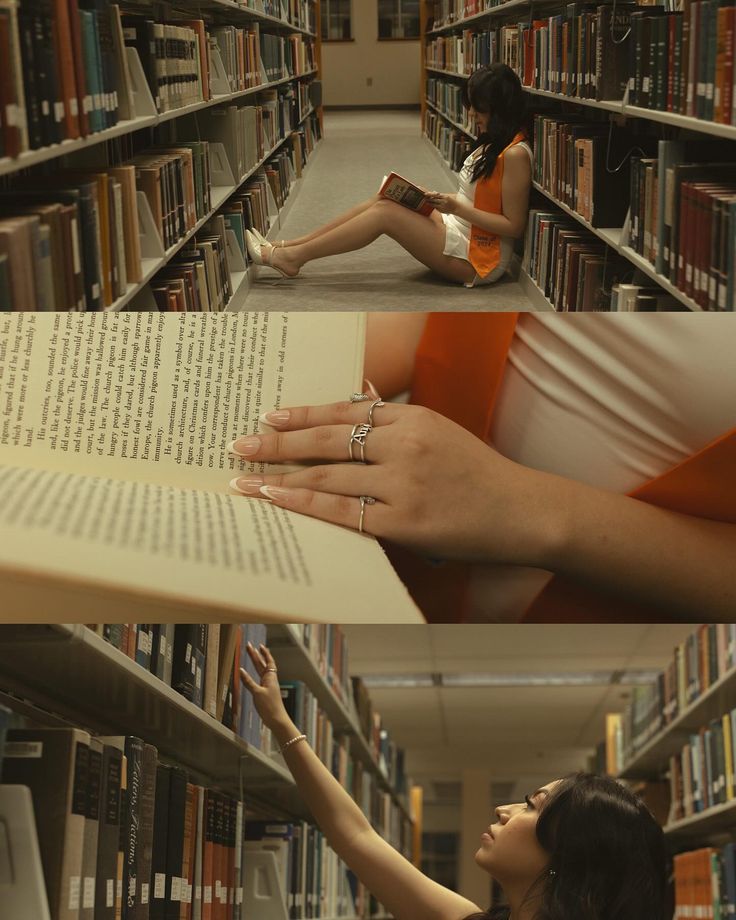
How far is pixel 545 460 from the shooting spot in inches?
58.1

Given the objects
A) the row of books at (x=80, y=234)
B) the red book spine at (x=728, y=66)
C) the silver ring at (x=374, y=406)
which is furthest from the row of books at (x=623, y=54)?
the silver ring at (x=374, y=406)

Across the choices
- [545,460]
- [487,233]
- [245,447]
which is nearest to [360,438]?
[245,447]

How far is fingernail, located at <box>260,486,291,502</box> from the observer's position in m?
1.42

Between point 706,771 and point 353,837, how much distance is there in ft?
4.56

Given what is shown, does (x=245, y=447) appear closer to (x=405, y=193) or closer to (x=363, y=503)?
(x=363, y=503)

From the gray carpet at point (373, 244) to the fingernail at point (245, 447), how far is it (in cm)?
81

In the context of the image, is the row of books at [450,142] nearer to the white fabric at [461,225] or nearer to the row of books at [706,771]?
the white fabric at [461,225]

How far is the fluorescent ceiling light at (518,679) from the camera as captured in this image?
21.5 feet

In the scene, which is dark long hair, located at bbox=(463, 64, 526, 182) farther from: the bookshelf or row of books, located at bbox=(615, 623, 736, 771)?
the bookshelf

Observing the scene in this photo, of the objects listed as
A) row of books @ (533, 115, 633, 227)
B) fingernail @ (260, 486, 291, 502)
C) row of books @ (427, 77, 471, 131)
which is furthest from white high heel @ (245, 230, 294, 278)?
fingernail @ (260, 486, 291, 502)

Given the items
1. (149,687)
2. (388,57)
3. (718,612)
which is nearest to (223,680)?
(149,687)

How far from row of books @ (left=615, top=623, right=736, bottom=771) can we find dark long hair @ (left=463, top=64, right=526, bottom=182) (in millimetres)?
1285

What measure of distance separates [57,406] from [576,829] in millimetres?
1041

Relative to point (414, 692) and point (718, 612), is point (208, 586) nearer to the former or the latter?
point (718, 612)
